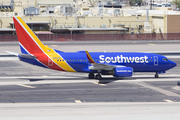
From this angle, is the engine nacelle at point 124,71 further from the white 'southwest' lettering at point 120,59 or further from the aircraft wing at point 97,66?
the white 'southwest' lettering at point 120,59

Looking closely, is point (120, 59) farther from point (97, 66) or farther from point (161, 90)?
point (161, 90)

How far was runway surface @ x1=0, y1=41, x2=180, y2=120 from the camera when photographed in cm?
2266

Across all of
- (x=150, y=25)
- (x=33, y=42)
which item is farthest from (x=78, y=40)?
(x=33, y=42)

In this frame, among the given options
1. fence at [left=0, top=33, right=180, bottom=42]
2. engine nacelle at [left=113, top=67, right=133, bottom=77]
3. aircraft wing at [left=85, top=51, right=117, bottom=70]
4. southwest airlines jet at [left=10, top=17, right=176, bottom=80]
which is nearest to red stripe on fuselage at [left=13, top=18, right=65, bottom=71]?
southwest airlines jet at [left=10, top=17, right=176, bottom=80]

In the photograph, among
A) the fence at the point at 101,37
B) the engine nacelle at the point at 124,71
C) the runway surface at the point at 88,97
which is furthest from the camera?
the fence at the point at 101,37

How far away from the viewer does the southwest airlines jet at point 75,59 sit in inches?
1475

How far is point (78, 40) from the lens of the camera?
309 feet

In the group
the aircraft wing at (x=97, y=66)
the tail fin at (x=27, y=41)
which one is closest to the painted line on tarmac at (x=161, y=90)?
the aircraft wing at (x=97, y=66)

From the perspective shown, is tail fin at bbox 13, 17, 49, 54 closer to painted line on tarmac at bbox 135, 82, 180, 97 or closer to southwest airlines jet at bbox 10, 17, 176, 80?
southwest airlines jet at bbox 10, 17, 176, 80

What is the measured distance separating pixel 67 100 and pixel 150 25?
81149 mm

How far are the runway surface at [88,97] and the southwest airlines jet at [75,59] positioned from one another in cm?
157

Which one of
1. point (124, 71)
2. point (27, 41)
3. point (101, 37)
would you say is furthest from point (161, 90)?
point (101, 37)

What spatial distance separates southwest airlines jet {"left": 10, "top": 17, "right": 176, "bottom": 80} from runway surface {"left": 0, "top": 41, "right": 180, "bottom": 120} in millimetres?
1567

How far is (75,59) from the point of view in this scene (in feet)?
124
